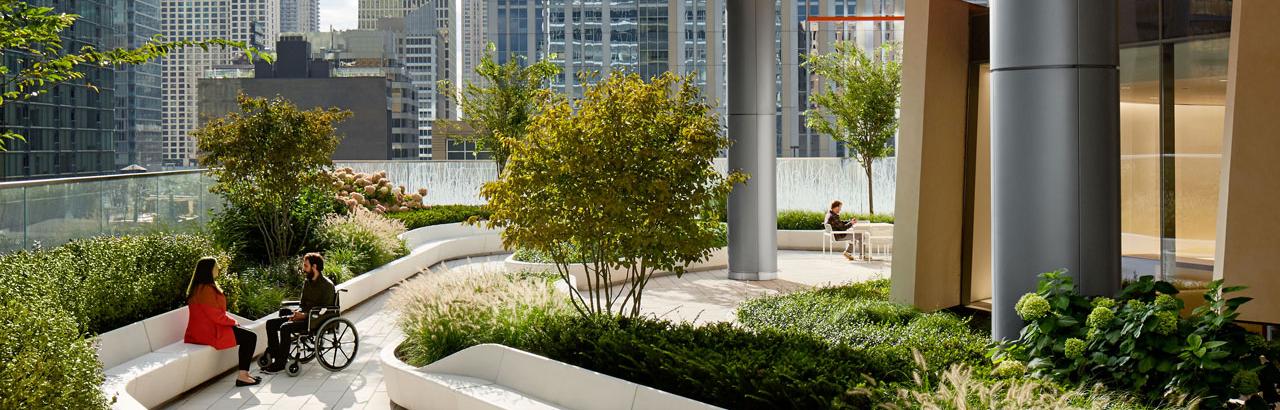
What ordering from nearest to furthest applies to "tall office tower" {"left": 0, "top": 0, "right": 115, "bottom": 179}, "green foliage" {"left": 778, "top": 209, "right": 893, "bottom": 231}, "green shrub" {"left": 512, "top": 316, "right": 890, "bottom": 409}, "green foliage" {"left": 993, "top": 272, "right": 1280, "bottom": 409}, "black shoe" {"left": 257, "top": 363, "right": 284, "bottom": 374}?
"green foliage" {"left": 993, "top": 272, "right": 1280, "bottom": 409} < "green shrub" {"left": 512, "top": 316, "right": 890, "bottom": 409} < "black shoe" {"left": 257, "top": 363, "right": 284, "bottom": 374} < "green foliage" {"left": 778, "top": 209, "right": 893, "bottom": 231} < "tall office tower" {"left": 0, "top": 0, "right": 115, "bottom": 179}

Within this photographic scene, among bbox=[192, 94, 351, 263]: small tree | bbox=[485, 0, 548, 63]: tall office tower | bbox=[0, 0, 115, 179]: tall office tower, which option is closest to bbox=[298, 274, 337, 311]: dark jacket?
bbox=[192, 94, 351, 263]: small tree

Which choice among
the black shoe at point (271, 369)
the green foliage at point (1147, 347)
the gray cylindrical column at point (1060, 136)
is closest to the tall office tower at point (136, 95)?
the black shoe at point (271, 369)

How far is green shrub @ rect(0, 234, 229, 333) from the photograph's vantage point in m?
8.30

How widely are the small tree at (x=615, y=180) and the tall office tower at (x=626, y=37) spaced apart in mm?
58995

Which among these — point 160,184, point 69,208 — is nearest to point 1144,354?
point 69,208

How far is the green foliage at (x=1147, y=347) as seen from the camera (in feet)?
18.0

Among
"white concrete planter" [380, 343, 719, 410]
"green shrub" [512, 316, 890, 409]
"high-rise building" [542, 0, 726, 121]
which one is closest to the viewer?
"green shrub" [512, 316, 890, 409]

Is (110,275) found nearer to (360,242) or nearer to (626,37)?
(360,242)

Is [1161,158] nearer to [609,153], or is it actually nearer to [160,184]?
[609,153]

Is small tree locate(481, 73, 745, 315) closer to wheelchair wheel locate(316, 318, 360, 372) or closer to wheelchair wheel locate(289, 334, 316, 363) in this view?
wheelchair wheel locate(316, 318, 360, 372)

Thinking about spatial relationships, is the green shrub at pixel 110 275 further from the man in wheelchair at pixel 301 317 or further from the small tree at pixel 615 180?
the small tree at pixel 615 180

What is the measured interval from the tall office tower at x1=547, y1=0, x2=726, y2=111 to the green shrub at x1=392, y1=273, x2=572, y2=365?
192 feet

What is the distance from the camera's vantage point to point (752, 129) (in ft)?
52.5

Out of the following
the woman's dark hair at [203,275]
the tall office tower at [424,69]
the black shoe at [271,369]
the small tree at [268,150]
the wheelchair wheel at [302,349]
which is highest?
the tall office tower at [424,69]
